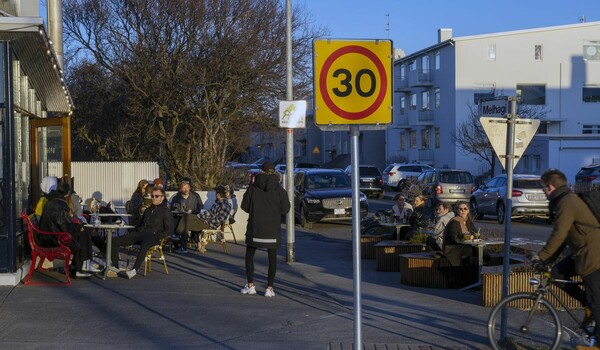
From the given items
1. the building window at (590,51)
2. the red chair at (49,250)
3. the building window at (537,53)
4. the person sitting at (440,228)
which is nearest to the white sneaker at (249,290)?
the red chair at (49,250)

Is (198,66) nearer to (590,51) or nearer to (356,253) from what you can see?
(356,253)

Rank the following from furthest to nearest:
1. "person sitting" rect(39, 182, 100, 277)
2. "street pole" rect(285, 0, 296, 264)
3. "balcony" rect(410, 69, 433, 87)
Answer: "balcony" rect(410, 69, 433, 87) → "street pole" rect(285, 0, 296, 264) → "person sitting" rect(39, 182, 100, 277)

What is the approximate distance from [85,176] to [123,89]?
915 centimetres

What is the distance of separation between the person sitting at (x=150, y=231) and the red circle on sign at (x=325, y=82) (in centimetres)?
752

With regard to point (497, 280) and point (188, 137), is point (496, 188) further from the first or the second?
point (497, 280)

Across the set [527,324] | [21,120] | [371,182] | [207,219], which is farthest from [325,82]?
[371,182]

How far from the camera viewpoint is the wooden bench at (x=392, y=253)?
14.3 meters

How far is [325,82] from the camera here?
6.30 metres

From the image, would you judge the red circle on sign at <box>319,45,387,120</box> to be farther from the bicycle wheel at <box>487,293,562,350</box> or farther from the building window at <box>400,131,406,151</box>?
the building window at <box>400,131,406,151</box>

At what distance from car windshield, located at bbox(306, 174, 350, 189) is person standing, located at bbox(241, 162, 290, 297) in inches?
558

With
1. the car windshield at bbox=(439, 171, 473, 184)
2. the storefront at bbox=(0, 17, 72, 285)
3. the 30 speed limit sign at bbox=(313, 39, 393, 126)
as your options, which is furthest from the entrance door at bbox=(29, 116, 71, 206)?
the car windshield at bbox=(439, 171, 473, 184)

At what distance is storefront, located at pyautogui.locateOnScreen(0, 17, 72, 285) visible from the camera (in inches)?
454

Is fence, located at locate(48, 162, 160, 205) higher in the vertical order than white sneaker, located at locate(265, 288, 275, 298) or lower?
higher

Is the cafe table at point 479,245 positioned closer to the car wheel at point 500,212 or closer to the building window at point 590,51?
the car wheel at point 500,212
